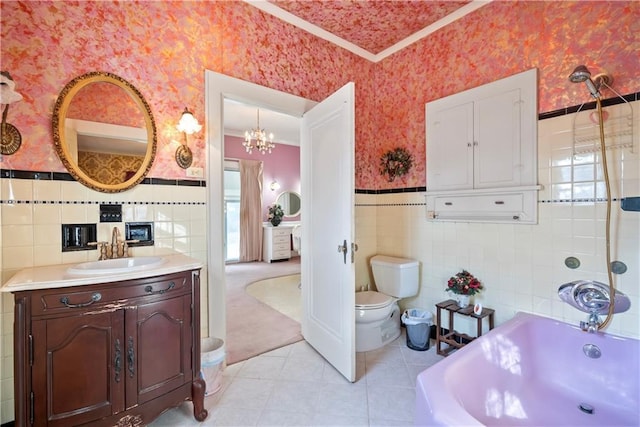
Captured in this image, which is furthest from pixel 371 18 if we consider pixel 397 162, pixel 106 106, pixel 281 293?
pixel 281 293

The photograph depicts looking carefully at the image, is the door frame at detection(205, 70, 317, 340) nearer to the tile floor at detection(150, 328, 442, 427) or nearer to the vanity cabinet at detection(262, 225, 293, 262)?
the tile floor at detection(150, 328, 442, 427)

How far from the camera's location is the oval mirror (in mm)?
6898

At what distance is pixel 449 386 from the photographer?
3.82ft

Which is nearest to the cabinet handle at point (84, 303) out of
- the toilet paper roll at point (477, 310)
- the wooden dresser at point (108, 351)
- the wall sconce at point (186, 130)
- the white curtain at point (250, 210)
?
the wooden dresser at point (108, 351)

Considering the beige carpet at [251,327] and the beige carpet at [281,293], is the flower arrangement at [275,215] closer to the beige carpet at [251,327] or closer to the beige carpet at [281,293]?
the beige carpet at [281,293]

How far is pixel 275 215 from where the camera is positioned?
256 inches

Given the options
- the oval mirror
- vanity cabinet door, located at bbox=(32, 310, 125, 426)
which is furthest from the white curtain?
vanity cabinet door, located at bbox=(32, 310, 125, 426)

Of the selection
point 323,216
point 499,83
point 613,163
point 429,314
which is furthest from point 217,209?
point 613,163

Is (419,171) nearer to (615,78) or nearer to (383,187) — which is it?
(383,187)

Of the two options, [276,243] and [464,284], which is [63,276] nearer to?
[464,284]

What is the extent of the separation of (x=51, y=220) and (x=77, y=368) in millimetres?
820

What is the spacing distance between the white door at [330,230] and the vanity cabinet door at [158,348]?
3.22 feet

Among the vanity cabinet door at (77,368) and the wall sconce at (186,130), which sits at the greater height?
the wall sconce at (186,130)

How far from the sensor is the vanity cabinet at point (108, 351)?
47.8 inches
